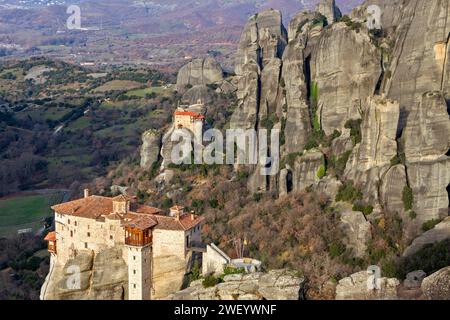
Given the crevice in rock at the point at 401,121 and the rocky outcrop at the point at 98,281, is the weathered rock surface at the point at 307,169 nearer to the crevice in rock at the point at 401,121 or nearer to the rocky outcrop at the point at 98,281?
the crevice in rock at the point at 401,121

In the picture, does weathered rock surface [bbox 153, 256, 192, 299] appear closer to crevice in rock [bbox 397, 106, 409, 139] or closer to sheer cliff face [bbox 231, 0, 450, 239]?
sheer cliff face [bbox 231, 0, 450, 239]

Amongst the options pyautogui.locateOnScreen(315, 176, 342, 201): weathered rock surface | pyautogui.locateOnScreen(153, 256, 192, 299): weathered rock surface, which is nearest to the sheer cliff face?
pyautogui.locateOnScreen(315, 176, 342, 201): weathered rock surface

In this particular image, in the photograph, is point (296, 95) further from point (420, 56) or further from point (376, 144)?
point (376, 144)

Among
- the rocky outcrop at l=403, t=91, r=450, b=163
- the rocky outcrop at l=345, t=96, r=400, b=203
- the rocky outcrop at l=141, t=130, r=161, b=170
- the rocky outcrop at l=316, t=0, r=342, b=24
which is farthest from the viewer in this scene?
the rocky outcrop at l=316, t=0, r=342, b=24

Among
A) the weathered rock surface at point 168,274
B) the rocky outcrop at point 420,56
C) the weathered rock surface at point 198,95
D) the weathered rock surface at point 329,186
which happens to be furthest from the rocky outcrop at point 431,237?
the weathered rock surface at point 198,95

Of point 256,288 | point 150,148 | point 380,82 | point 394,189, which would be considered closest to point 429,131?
point 394,189

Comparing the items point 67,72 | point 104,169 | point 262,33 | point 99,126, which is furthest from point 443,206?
point 67,72
